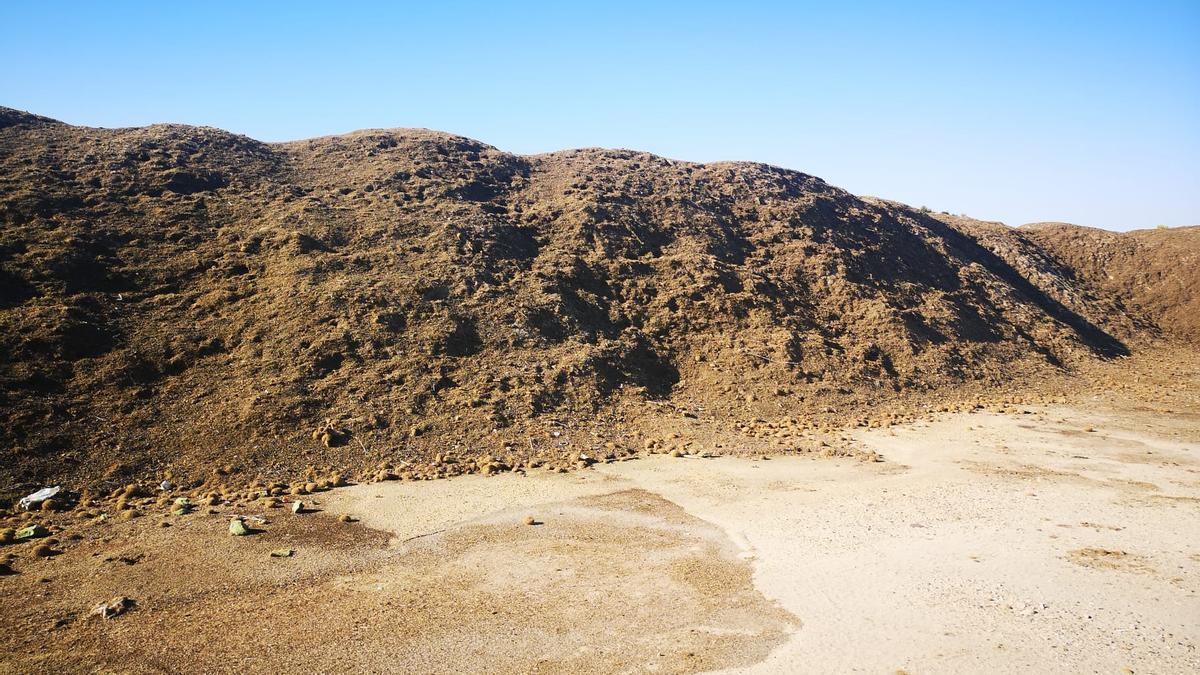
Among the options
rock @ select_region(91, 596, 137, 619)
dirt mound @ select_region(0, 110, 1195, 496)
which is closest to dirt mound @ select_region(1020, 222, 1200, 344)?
dirt mound @ select_region(0, 110, 1195, 496)

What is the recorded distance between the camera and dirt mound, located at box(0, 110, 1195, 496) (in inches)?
519

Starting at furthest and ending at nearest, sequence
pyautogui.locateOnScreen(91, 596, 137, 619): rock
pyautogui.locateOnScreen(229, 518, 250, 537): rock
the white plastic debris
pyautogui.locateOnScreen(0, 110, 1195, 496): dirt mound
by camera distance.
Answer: pyautogui.locateOnScreen(0, 110, 1195, 496): dirt mound < the white plastic debris < pyautogui.locateOnScreen(229, 518, 250, 537): rock < pyautogui.locateOnScreen(91, 596, 137, 619): rock

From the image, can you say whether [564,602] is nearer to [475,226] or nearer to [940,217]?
[475,226]

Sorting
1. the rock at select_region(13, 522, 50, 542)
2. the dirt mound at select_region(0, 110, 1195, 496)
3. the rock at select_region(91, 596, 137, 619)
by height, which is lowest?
the rock at select_region(13, 522, 50, 542)

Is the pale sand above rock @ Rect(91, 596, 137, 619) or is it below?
above

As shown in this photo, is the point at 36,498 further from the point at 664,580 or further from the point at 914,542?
the point at 914,542

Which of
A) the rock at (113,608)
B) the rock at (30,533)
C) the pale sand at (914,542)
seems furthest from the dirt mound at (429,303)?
the rock at (113,608)

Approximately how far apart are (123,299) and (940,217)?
35415mm

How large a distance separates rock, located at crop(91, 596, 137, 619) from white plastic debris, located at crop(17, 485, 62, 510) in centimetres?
417

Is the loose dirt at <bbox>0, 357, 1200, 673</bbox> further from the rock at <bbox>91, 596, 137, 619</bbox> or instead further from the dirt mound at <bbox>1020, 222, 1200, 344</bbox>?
the dirt mound at <bbox>1020, 222, 1200, 344</bbox>

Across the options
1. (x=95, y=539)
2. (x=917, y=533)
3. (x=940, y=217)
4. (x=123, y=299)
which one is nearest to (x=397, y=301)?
(x=123, y=299)

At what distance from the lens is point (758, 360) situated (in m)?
18.7

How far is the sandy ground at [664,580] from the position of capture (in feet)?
20.9

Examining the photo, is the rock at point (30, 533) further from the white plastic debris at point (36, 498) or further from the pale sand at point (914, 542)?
the pale sand at point (914, 542)
